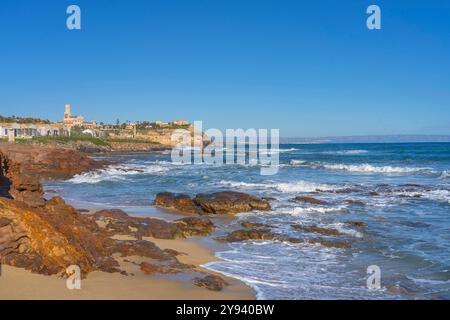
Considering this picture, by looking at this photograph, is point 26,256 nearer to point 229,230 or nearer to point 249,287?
point 249,287

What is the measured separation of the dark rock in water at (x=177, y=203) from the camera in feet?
51.2

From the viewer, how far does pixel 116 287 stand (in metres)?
5.90

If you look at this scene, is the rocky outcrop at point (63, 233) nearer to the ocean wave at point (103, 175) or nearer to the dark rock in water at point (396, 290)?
the dark rock in water at point (396, 290)

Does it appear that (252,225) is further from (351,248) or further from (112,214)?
(112,214)

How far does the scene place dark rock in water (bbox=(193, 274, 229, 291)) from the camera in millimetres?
6484

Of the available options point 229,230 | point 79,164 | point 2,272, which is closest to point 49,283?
point 2,272

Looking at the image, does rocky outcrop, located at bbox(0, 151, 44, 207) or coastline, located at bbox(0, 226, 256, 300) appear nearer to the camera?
coastline, located at bbox(0, 226, 256, 300)

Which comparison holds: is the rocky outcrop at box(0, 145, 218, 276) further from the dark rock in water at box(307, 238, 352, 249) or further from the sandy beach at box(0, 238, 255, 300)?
the dark rock in water at box(307, 238, 352, 249)

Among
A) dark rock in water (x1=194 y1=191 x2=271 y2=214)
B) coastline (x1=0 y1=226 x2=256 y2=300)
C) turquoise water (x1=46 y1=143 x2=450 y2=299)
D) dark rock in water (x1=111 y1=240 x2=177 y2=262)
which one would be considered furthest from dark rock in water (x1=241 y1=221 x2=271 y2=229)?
coastline (x1=0 y1=226 x2=256 y2=300)

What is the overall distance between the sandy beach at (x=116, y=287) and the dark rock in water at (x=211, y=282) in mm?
96

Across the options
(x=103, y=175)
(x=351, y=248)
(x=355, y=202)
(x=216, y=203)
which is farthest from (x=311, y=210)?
(x=103, y=175)

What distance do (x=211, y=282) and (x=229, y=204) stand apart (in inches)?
333

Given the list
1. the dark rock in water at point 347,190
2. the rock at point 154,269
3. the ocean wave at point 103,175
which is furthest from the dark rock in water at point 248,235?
the ocean wave at point 103,175

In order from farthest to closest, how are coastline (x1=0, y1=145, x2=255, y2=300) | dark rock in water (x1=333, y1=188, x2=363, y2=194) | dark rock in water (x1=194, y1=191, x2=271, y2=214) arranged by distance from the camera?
1. dark rock in water (x1=333, y1=188, x2=363, y2=194)
2. dark rock in water (x1=194, y1=191, x2=271, y2=214)
3. coastline (x1=0, y1=145, x2=255, y2=300)
